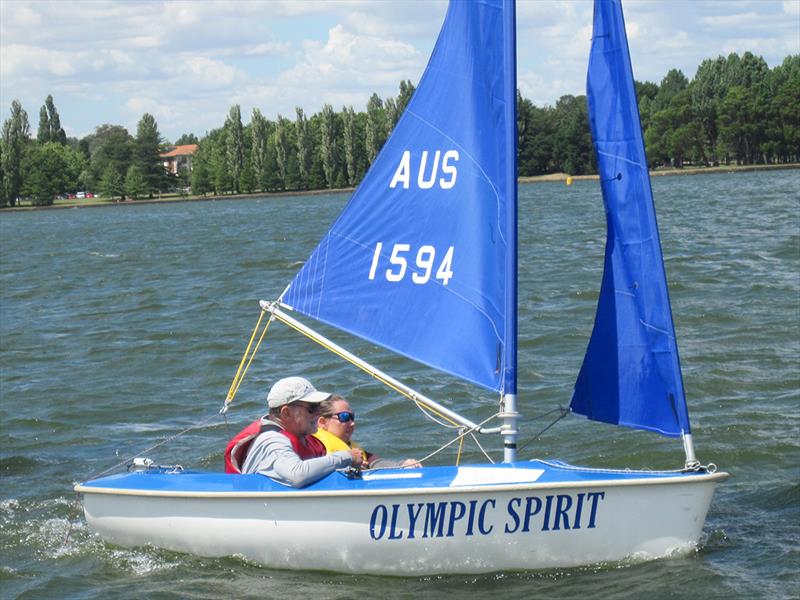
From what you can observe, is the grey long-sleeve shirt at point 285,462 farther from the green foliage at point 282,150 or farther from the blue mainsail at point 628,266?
the green foliage at point 282,150

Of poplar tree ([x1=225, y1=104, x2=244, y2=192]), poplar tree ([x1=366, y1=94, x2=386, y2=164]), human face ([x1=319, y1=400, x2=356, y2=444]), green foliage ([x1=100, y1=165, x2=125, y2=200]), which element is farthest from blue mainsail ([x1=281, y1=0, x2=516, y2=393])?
green foliage ([x1=100, y1=165, x2=125, y2=200])

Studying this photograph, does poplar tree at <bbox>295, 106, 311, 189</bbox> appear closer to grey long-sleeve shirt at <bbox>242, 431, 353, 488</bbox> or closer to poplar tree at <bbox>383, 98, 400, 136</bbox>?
poplar tree at <bbox>383, 98, 400, 136</bbox>

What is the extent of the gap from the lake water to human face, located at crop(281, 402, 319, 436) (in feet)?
2.95

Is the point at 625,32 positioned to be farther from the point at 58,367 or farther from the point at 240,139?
the point at 240,139

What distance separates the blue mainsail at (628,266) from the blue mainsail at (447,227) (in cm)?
54

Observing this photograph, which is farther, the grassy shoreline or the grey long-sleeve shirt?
the grassy shoreline

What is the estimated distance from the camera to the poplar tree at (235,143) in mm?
110938

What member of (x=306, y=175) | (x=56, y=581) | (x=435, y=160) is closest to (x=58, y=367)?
(x=56, y=581)

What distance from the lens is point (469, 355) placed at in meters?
7.80

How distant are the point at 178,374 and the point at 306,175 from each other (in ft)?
303

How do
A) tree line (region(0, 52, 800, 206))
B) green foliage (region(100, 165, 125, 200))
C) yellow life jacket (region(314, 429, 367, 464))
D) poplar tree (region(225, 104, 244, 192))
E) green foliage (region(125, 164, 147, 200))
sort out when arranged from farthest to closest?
green foliage (region(100, 165, 125, 200)) < green foliage (region(125, 164, 147, 200)) < poplar tree (region(225, 104, 244, 192)) < tree line (region(0, 52, 800, 206)) < yellow life jacket (region(314, 429, 367, 464))

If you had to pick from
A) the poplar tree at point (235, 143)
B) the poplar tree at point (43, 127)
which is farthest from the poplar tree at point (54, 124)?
the poplar tree at point (235, 143)

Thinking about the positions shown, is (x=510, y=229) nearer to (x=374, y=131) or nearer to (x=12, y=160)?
(x=374, y=131)

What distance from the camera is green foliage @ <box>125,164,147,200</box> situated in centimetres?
11575
